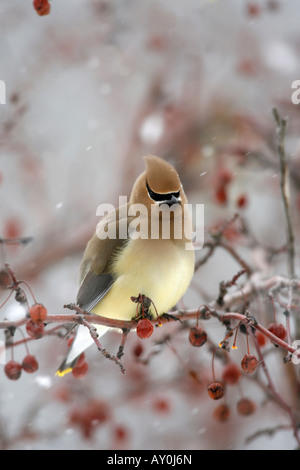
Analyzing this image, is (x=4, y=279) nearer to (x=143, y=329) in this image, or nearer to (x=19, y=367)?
(x=19, y=367)

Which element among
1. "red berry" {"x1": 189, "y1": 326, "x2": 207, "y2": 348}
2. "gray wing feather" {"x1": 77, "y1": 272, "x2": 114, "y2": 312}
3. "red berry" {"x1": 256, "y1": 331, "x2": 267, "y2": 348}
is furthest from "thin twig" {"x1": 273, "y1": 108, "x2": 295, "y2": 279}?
"gray wing feather" {"x1": 77, "y1": 272, "x2": 114, "y2": 312}

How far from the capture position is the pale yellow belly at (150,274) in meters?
2.09

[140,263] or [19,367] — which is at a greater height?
[140,263]

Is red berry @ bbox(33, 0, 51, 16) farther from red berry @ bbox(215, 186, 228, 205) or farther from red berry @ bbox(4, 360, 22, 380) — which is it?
red berry @ bbox(215, 186, 228, 205)

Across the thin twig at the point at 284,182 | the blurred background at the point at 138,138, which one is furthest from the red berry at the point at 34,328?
the blurred background at the point at 138,138

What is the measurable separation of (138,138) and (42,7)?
3171 millimetres

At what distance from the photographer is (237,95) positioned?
5.39 meters

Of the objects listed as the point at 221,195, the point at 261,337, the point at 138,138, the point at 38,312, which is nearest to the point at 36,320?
the point at 38,312

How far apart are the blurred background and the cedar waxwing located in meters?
1.97

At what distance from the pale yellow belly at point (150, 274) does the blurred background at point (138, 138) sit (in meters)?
2.04

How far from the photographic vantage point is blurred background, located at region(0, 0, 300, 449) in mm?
→ 4371

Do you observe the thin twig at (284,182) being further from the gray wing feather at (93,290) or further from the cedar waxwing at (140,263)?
the gray wing feather at (93,290)

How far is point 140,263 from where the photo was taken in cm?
210
